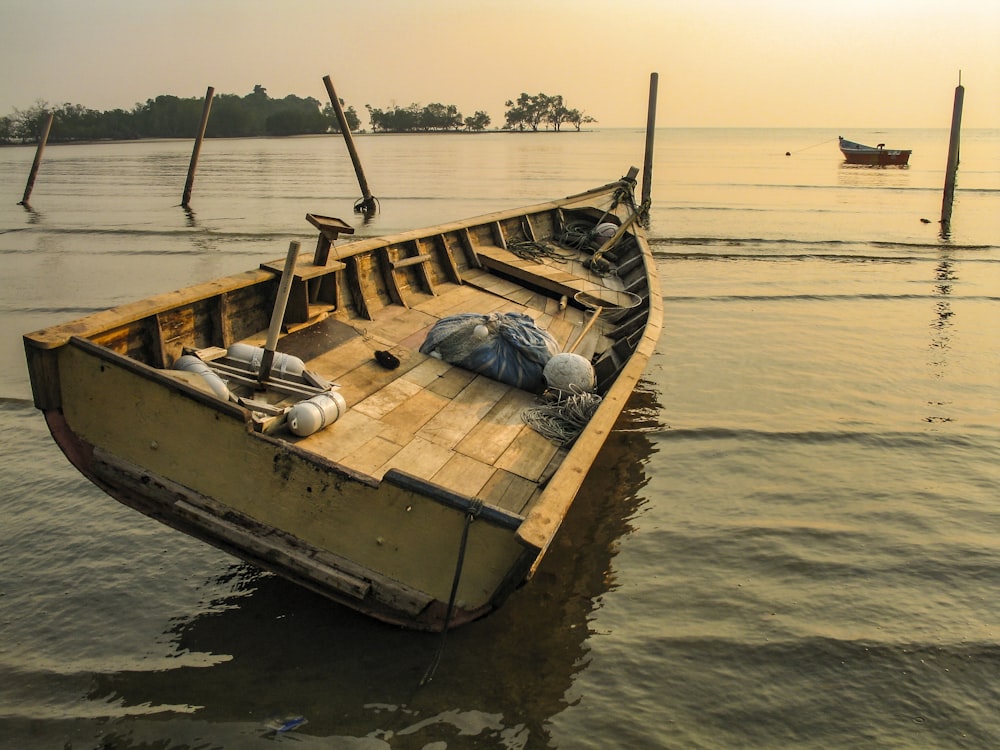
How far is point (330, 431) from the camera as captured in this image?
4.68 metres

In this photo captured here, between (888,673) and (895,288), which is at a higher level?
(895,288)

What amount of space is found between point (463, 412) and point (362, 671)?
2023mm

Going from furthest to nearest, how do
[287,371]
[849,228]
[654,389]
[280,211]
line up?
[280,211] → [849,228] → [654,389] → [287,371]

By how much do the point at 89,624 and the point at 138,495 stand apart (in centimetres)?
92

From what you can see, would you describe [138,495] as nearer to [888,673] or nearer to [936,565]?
[888,673]

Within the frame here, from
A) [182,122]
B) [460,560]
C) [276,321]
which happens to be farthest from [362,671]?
[182,122]

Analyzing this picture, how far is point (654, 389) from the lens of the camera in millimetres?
8484

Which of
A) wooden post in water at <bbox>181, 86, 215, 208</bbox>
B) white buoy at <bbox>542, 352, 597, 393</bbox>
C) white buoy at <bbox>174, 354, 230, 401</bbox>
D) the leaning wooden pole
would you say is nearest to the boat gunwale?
white buoy at <bbox>174, 354, 230, 401</bbox>

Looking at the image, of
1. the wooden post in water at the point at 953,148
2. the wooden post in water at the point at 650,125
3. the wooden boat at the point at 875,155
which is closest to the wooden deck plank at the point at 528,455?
the wooden post in water at the point at 650,125

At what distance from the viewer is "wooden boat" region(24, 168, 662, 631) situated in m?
3.62

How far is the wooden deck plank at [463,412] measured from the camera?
502 centimetres

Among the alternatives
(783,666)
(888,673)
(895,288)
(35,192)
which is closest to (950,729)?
(888,673)

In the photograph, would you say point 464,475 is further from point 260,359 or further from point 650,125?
point 650,125

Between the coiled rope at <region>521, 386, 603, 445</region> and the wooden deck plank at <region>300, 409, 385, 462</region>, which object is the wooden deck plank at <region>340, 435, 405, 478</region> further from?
the coiled rope at <region>521, 386, 603, 445</region>
